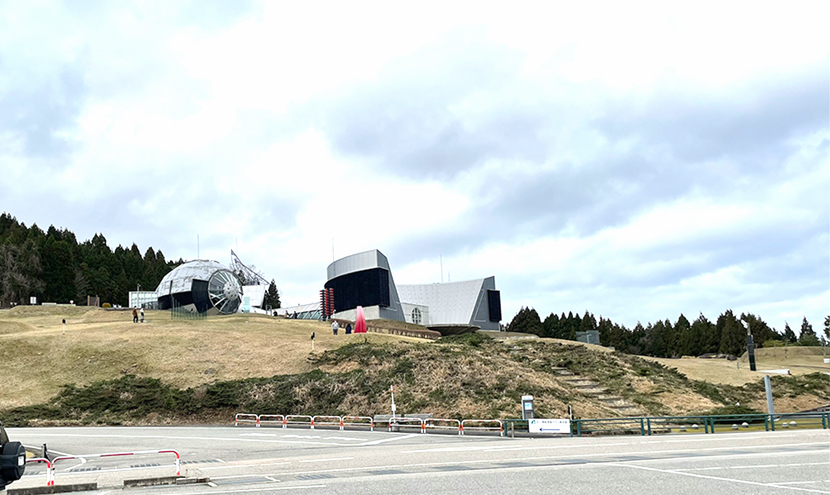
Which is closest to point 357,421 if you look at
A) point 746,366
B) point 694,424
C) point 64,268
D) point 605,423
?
point 605,423

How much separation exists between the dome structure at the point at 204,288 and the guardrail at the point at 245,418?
32.9 meters

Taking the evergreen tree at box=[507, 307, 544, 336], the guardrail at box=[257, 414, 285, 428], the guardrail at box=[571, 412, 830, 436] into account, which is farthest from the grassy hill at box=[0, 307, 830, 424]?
the evergreen tree at box=[507, 307, 544, 336]

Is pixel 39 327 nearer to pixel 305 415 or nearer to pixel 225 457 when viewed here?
pixel 305 415

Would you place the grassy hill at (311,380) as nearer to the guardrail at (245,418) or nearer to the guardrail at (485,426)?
the guardrail at (245,418)

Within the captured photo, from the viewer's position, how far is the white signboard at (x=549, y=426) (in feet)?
96.3

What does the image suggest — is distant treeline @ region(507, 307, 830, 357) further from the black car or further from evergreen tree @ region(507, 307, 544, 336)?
the black car

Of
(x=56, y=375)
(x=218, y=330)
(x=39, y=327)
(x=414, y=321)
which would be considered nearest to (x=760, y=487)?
(x=56, y=375)

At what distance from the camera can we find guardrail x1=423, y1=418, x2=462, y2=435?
31.4m

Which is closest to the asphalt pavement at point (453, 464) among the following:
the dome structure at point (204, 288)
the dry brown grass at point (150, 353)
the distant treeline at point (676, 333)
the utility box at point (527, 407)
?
the utility box at point (527, 407)

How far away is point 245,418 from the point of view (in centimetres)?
3884

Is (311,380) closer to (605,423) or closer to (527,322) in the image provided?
(605,423)

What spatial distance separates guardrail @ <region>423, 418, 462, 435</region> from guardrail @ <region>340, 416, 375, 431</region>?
2.93 m

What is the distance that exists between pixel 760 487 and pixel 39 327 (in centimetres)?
6963

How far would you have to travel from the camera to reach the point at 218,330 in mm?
59469
